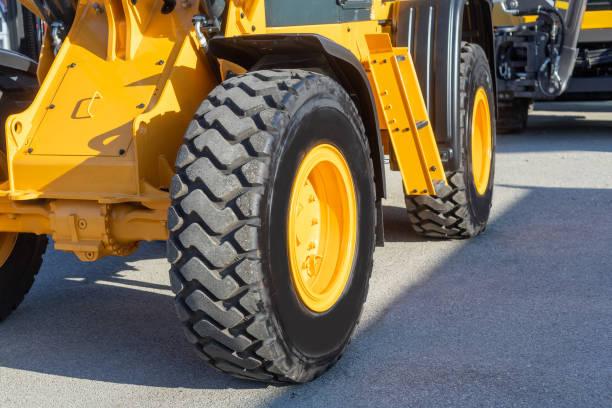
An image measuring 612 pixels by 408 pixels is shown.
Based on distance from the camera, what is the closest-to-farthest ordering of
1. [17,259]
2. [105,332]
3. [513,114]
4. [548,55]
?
[105,332] → [17,259] → [548,55] → [513,114]

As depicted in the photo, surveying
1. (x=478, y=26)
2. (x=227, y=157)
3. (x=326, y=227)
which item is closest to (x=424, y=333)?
(x=326, y=227)

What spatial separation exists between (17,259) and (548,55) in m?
7.99

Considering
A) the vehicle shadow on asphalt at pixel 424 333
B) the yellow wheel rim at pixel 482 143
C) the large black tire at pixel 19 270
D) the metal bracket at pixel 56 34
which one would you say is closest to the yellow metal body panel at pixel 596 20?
the yellow wheel rim at pixel 482 143

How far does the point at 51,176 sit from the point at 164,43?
794 millimetres

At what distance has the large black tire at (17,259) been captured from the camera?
13.0 ft

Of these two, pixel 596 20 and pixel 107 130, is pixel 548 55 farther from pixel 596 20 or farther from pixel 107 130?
pixel 107 130

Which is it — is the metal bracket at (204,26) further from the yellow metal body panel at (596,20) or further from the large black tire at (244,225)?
the yellow metal body panel at (596,20)

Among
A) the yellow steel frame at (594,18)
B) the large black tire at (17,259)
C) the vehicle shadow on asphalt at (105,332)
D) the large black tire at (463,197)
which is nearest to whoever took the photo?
the vehicle shadow on asphalt at (105,332)

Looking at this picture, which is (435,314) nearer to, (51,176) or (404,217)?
(51,176)

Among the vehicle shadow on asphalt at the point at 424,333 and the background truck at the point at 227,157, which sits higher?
the background truck at the point at 227,157

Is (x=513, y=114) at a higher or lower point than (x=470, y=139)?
lower

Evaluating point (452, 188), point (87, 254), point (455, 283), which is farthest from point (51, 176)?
point (452, 188)

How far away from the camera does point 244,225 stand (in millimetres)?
2746

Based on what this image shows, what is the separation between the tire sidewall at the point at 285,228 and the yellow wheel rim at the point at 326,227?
4 centimetres
